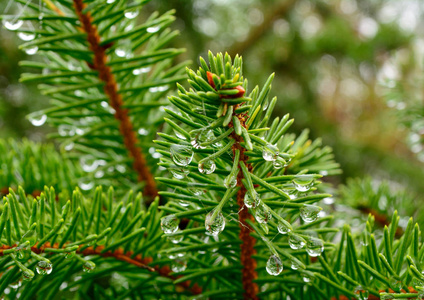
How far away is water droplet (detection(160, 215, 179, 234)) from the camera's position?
371mm

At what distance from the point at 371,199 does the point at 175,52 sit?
42 centimetres

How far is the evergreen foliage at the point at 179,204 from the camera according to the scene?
0.35 meters

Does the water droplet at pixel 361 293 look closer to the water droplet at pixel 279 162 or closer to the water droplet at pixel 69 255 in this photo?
the water droplet at pixel 279 162

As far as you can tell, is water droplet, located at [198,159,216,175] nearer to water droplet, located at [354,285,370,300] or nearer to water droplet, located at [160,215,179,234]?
water droplet, located at [160,215,179,234]

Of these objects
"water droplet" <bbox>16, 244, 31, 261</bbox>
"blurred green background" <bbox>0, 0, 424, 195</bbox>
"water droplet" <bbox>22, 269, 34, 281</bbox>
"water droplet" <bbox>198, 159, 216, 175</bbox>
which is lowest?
"water droplet" <bbox>22, 269, 34, 281</bbox>

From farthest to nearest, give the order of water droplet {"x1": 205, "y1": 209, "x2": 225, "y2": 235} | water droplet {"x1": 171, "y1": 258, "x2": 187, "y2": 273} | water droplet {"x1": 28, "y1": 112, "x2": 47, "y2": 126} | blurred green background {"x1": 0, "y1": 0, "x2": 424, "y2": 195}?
blurred green background {"x1": 0, "y1": 0, "x2": 424, "y2": 195} < water droplet {"x1": 28, "y1": 112, "x2": 47, "y2": 126} < water droplet {"x1": 171, "y1": 258, "x2": 187, "y2": 273} < water droplet {"x1": 205, "y1": 209, "x2": 225, "y2": 235}

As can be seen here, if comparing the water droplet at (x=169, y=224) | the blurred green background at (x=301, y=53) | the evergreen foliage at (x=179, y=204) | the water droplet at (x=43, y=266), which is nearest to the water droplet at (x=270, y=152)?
the evergreen foliage at (x=179, y=204)

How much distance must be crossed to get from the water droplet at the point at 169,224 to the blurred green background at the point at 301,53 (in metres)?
1.09

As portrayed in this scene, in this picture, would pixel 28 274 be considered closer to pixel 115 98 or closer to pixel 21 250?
pixel 21 250

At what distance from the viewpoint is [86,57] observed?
0.54 m

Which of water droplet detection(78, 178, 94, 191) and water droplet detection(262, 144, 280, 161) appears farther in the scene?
water droplet detection(78, 178, 94, 191)

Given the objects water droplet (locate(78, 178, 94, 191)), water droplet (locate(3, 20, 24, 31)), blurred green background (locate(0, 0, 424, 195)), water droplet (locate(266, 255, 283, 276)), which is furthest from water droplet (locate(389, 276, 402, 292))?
blurred green background (locate(0, 0, 424, 195))

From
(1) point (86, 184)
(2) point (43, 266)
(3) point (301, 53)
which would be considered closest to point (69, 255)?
(2) point (43, 266)

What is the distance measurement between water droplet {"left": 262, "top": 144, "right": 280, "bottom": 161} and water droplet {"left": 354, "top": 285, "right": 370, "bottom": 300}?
171 mm
